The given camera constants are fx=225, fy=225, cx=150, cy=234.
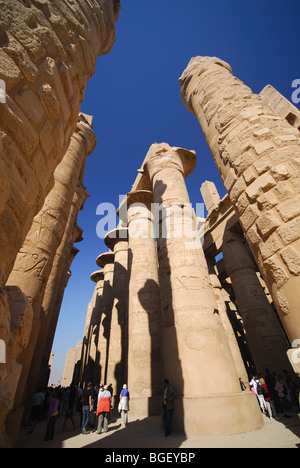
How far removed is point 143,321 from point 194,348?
13.3 ft

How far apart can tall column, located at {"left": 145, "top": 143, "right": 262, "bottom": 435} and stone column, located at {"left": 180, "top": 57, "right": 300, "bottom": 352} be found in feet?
9.51

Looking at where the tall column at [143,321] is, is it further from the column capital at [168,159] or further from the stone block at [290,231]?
the stone block at [290,231]

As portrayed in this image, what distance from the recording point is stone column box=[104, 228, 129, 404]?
11.5m

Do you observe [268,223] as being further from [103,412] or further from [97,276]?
[97,276]

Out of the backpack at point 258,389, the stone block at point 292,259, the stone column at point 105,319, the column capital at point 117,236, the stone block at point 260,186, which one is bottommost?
the backpack at point 258,389

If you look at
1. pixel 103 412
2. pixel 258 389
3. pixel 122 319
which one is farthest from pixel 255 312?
pixel 103 412

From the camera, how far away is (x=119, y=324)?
12578mm

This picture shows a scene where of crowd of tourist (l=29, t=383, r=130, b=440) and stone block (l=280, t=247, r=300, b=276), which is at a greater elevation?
stone block (l=280, t=247, r=300, b=276)

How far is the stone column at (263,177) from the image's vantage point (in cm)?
283

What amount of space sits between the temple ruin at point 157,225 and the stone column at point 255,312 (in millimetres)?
50

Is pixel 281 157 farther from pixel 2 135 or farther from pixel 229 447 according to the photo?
pixel 229 447

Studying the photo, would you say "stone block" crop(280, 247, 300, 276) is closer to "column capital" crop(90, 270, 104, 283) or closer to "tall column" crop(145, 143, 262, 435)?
"tall column" crop(145, 143, 262, 435)

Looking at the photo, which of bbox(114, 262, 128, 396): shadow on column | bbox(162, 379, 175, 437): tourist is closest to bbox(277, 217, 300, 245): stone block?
bbox(162, 379, 175, 437): tourist

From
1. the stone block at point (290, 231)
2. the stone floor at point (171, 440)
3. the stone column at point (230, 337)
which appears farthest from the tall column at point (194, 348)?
the stone column at point (230, 337)
